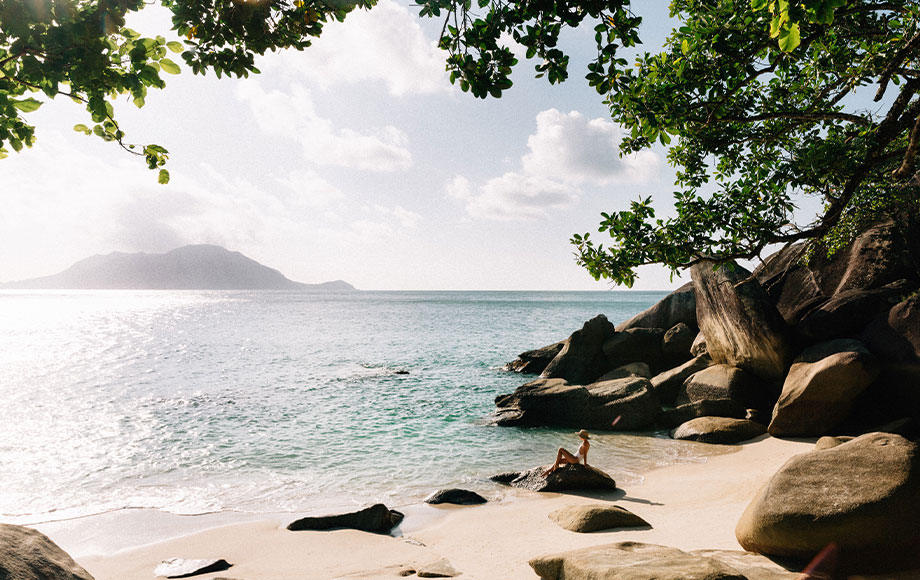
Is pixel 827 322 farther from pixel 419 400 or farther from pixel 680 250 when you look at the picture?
pixel 419 400

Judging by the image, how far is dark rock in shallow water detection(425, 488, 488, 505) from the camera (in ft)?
34.7

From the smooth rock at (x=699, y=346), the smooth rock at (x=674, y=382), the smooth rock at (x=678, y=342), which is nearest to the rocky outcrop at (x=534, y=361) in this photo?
the smooth rock at (x=678, y=342)

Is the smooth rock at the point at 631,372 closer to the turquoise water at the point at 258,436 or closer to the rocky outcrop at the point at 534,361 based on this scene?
the turquoise water at the point at 258,436

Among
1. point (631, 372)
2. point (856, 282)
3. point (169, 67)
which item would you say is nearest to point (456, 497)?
point (169, 67)

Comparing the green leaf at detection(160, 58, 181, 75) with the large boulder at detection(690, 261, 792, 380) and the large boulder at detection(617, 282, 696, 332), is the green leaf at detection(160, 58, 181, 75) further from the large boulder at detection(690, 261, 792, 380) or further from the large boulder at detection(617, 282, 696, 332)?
the large boulder at detection(617, 282, 696, 332)

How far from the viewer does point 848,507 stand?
5.42m

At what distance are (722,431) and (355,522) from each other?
10.7m

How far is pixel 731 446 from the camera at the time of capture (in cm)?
1354

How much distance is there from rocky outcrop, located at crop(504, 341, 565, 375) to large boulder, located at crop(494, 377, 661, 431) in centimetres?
1279

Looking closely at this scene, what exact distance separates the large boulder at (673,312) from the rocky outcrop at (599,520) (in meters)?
17.3

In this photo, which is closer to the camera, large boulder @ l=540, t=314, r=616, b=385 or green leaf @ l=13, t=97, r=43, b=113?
green leaf @ l=13, t=97, r=43, b=113

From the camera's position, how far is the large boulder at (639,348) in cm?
2358

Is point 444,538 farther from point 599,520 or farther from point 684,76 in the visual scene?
point 684,76

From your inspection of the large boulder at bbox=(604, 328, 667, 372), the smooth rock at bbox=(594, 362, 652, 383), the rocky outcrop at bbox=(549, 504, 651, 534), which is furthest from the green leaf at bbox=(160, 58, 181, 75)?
the large boulder at bbox=(604, 328, 667, 372)
